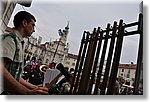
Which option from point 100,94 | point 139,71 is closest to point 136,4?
point 139,71

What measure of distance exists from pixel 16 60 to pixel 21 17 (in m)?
0.30

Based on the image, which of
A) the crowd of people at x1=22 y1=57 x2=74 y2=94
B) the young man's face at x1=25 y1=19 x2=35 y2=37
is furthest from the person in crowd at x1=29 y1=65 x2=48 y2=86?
the young man's face at x1=25 y1=19 x2=35 y2=37

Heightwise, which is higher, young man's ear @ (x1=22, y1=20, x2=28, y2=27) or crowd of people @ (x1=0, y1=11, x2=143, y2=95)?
young man's ear @ (x1=22, y1=20, x2=28, y2=27)

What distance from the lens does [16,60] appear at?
53.4 inches

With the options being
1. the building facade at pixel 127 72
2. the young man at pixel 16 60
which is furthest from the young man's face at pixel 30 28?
the building facade at pixel 127 72

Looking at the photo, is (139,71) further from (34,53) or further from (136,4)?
(34,53)

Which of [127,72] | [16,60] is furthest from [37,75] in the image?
[127,72]

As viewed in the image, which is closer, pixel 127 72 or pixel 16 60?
pixel 16 60

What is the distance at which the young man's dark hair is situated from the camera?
56.2 inches

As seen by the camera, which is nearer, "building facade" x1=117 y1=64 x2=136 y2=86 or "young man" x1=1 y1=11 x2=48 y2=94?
"young man" x1=1 y1=11 x2=48 y2=94

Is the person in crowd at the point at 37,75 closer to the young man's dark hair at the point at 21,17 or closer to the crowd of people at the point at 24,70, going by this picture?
the crowd of people at the point at 24,70

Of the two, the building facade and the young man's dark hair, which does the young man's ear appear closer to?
the young man's dark hair

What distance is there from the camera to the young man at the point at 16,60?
1.34m

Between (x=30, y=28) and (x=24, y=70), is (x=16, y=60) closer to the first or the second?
(x=24, y=70)
